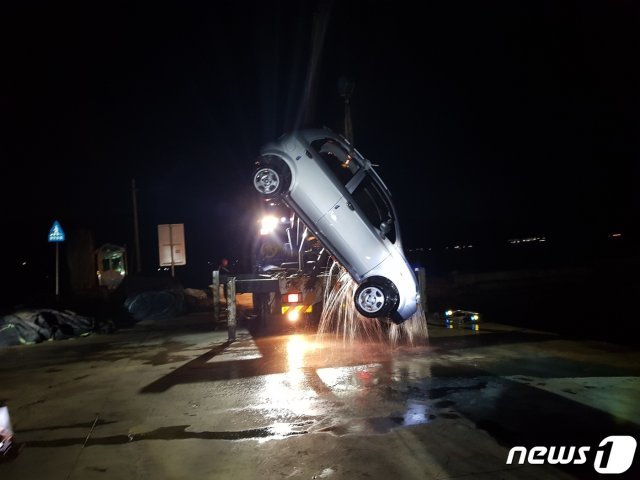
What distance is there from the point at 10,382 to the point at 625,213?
38638mm

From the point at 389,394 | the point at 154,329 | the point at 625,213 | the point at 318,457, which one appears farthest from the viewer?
the point at 625,213

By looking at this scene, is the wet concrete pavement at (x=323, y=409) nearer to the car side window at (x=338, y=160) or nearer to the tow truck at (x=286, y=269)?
the tow truck at (x=286, y=269)

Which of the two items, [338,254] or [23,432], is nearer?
[23,432]

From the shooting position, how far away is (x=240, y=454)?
3.59 meters

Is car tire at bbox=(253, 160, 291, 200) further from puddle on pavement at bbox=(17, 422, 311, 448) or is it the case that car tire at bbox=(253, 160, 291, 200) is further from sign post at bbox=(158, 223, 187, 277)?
sign post at bbox=(158, 223, 187, 277)

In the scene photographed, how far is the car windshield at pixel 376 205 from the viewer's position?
6977 millimetres

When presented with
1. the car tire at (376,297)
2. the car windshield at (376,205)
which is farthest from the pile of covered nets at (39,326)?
the car windshield at (376,205)

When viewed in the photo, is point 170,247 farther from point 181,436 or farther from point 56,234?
point 181,436

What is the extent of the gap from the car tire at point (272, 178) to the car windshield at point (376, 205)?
104cm

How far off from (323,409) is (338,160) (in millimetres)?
3980

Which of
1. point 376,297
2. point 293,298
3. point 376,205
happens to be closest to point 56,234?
point 293,298

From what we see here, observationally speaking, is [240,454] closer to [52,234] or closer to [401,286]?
[401,286]

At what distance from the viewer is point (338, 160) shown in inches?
286

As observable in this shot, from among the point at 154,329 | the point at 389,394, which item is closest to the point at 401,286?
the point at 389,394
